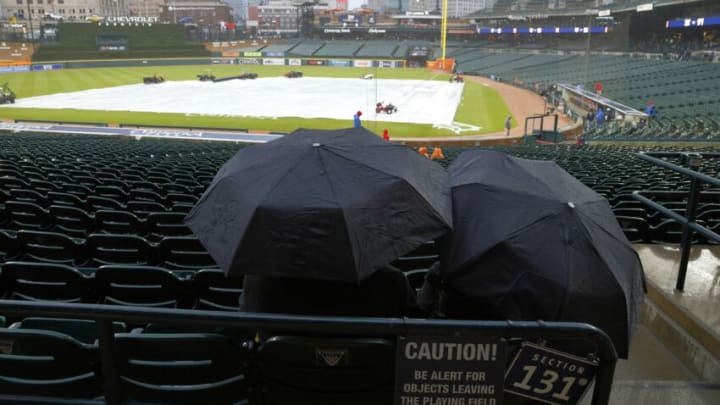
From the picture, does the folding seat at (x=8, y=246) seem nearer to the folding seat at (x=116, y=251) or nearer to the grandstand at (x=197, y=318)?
the grandstand at (x=197, y=318)

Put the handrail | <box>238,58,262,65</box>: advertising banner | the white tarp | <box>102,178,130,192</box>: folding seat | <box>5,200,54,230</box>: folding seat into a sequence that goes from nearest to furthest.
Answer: the handrail
<box>5,200,54,230</box>: folding seat
<box>102,178,130,192</box>: folding seat
the white tarp
<box>238,58,262,65</box>: advertising banner

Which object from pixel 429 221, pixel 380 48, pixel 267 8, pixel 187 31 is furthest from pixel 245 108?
pixel 267 8

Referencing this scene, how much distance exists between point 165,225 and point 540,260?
5.08 metres

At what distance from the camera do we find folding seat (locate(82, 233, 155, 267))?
18.7 feet

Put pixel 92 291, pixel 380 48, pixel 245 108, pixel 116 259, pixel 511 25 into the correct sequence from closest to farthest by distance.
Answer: pixel 92 291, pixel 116 259, pixel 245 108, pixel 511 25, pixel 380 48

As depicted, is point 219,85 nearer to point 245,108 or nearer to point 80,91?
point 80,91

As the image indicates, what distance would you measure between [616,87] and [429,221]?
150 feet

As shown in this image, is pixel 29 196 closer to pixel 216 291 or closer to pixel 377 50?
pixel 216 291

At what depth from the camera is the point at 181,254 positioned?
5.72 meters

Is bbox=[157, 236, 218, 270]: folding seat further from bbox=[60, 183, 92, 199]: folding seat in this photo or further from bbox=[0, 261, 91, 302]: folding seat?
bbox=[60, 183, 92, 199]: folding seat

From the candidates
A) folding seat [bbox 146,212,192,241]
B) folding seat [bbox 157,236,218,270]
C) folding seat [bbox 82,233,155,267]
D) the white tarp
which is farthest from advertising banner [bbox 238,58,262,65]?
folding seat [bbox 157,236,218,270]

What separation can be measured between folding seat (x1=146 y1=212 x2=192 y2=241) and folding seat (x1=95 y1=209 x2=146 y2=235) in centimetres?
11

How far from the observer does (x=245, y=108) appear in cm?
4138

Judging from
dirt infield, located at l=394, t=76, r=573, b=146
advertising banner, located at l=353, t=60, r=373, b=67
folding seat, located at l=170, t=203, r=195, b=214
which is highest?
advertising banner, located at l=353, t=60, r=373, b=67
